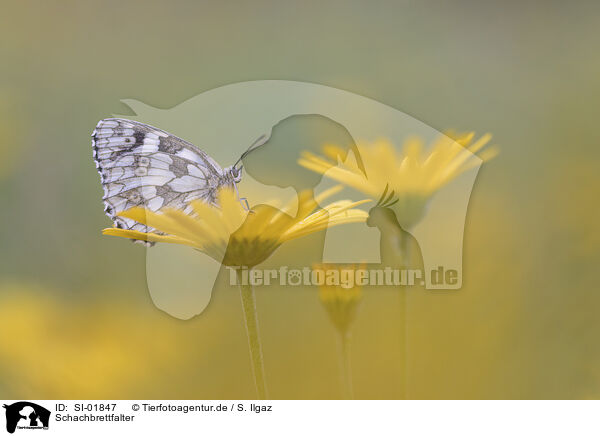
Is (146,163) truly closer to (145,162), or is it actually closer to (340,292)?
(145,162)

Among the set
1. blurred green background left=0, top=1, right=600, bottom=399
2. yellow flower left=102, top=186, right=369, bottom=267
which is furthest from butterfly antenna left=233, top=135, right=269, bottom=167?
yellow flower left=102, top=186, right=369, bottom=267

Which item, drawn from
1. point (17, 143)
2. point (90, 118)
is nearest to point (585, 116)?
point (90, 118)

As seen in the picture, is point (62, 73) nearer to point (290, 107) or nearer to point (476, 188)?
point (290, 107)
